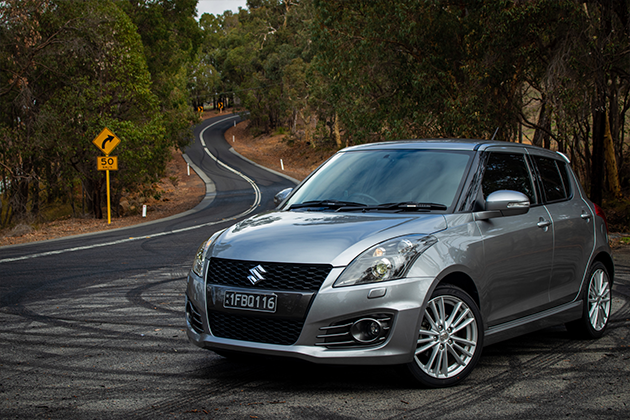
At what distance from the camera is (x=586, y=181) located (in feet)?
72.1

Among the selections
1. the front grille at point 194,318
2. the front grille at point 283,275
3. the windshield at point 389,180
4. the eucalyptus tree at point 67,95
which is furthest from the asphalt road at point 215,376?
the eucalyptus tree at point 67,95

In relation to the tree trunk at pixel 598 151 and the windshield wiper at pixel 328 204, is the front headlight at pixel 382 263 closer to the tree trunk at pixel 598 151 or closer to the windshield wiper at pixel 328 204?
the windshield wiper at pixel 328 204

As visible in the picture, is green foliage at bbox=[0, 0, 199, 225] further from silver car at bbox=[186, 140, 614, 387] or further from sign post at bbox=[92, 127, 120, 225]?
silver car at bbox=[186, 140, 614, 387]

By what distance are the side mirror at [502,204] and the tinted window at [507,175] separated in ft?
0.77

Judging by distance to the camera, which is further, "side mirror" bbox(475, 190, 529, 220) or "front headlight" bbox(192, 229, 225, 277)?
"side mirror" bbox(475, 190, 529, 220)

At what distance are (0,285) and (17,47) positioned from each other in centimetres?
1656

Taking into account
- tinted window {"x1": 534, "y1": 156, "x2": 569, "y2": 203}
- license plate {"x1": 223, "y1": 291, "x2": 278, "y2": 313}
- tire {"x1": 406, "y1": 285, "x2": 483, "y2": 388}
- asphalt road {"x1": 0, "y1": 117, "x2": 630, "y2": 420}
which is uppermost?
tinted window {"x1": 534, "y1": 156, "x2": 569, "y2": 203}

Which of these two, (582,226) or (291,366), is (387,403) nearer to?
(291,366)

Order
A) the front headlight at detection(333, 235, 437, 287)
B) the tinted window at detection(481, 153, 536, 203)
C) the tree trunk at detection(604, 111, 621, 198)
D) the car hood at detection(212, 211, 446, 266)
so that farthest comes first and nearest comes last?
1. the tree trunk at detection(604, 111, 621, 198)
2. the tinted window at detection(481, 153, 536, 203)
3. the car hood at detection(212, 211, 446, 266)
4. the front headlight at detection(333, 235, 437, 287)

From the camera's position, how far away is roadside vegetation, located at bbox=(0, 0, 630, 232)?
16906 mm

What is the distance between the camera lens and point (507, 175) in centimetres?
554

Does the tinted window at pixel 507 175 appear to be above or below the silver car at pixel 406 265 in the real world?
above

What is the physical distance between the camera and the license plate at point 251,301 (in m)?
4.14

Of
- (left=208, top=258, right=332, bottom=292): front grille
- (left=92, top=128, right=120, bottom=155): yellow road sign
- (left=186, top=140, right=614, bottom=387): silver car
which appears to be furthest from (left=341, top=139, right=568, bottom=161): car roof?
(left=92, top=128, right=120, bottom=155): yellow road sign
